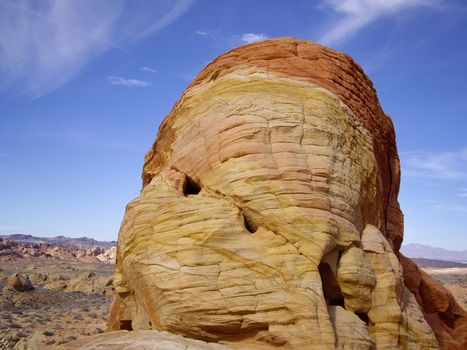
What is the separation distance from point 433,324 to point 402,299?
4.67m

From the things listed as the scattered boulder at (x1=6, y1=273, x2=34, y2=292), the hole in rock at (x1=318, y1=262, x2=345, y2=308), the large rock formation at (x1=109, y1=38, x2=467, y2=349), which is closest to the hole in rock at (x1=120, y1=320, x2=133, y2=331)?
the large rock formation at (x1=109, y1=38, x2=467, y2=349)

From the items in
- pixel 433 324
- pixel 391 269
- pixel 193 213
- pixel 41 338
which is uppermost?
pixel 193 213

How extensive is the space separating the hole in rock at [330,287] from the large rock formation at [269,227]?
0.08ft

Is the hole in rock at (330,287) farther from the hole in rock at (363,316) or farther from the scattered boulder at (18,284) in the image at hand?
the scattered boulder at (18,284)

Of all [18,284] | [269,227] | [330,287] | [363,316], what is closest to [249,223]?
[269,227]

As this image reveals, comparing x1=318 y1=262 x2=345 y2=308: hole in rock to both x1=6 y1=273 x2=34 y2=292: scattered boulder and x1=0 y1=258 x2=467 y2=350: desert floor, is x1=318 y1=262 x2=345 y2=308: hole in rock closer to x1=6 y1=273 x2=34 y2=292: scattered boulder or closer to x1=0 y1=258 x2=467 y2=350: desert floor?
x1=0 y1=258 x2=467 y2=350: desert floor

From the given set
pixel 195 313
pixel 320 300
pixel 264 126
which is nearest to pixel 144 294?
pixel 195 313

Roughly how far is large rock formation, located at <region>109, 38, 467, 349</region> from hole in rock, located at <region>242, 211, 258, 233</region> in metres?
0.03

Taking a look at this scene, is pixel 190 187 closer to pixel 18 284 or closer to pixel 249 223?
pixel 249 223

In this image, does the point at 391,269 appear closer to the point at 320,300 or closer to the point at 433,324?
the point at 320,300

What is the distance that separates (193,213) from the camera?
7.91 m

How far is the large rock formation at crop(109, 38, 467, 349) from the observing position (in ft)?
23.2

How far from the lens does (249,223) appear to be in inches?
319

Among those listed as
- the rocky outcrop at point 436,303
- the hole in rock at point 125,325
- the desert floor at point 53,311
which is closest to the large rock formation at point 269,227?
the hole in rock at point 125,325
